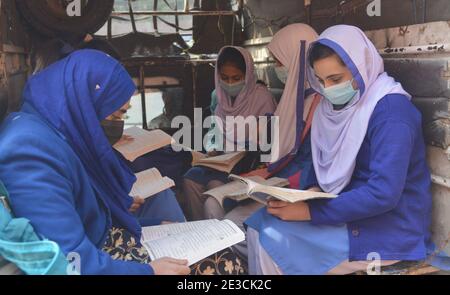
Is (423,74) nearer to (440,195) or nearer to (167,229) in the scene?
(440,195)

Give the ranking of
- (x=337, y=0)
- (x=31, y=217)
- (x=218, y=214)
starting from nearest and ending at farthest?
1. (x=31, y=217)
2. (x=218, y=214)
3. (x=337, y=0)

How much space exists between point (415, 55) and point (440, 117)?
11.6 inches

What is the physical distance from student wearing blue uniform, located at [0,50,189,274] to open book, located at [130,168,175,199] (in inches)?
12.1

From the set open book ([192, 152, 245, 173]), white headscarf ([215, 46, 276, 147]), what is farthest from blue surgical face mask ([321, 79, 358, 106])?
white headscarf ([215, 46, 276, 147])

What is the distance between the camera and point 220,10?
5.25m

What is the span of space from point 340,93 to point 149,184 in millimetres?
1044

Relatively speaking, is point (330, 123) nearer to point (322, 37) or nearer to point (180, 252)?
point (322, 37)

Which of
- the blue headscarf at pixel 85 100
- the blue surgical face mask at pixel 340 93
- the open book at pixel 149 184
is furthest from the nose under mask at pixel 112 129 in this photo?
the blue surgical face mask at pixel 340 93

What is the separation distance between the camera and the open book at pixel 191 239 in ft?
4.97

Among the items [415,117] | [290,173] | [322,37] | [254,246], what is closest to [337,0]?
[322,37]

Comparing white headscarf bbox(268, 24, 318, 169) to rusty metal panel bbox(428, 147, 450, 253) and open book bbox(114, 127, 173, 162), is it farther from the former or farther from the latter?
rusty metal panel bbox(428, 147, 450, 253)

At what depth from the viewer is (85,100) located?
1435 millimetres

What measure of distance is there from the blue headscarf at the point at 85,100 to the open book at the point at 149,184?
1.57ft

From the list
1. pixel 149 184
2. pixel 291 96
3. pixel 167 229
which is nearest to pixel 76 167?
pixel 167 229
